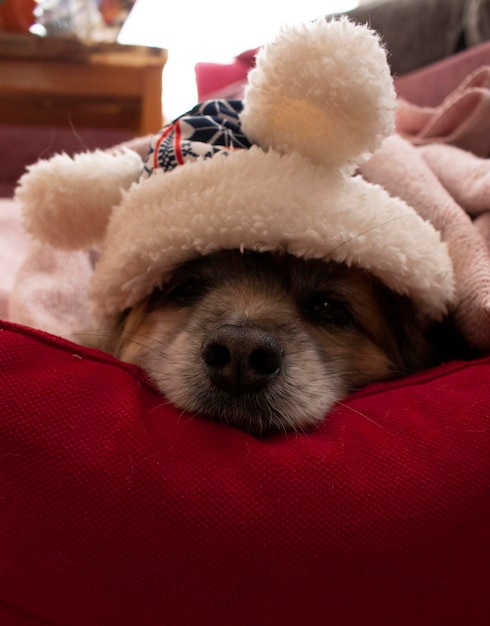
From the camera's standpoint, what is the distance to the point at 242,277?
4.29 feet

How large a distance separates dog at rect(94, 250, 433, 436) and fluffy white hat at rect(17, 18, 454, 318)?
90mm

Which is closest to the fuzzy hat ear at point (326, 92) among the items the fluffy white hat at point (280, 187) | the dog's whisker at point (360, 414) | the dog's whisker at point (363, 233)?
the fluffy white hat at point (280, 187)

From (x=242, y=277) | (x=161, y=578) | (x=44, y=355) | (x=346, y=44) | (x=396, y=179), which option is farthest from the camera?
(x=396, y=179)

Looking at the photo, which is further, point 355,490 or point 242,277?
point 242,277

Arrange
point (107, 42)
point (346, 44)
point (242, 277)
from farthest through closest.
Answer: point (107, 42)
point (242, 277)
point (346, 44)

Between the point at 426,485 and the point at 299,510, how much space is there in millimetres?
186

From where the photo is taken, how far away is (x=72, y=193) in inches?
51.1

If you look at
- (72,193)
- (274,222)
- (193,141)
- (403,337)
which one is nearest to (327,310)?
(403,337)

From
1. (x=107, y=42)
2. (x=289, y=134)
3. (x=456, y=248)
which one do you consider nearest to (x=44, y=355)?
(x=289, y=134)

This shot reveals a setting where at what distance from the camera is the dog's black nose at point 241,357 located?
99cm

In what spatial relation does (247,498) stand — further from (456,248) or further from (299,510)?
(456,248)

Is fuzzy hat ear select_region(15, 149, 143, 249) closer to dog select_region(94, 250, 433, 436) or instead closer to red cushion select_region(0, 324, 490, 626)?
dog select_region(94, 250, 433, 436)

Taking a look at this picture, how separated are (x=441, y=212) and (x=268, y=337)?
626mm

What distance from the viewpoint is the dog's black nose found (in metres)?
0.99
